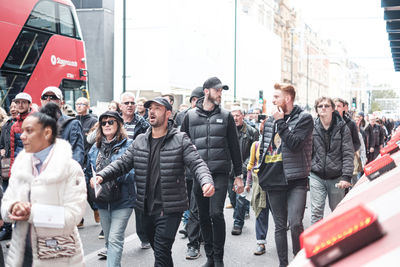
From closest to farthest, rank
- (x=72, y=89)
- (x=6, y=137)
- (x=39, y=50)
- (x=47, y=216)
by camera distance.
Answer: (x=47, y=216) < (x=6, y=137) < (x=39, y=50) < (x=72, y=89)

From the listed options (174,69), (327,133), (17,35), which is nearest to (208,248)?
(327,133)

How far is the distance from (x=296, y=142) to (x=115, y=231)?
1.86 metres

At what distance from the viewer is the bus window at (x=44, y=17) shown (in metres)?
12.2

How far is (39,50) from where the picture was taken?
12.4 metres

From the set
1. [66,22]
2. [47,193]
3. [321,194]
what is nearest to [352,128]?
[321,194]

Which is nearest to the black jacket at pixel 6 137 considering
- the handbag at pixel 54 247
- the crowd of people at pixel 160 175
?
the crowd of people at pixel 160 175

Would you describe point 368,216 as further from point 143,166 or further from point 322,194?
point 322,194

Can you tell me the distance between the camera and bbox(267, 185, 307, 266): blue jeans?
496 centimetres

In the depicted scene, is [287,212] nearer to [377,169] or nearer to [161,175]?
[161,175]

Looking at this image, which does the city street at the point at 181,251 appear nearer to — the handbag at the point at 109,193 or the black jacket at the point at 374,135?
the handbag at the point at 109,193

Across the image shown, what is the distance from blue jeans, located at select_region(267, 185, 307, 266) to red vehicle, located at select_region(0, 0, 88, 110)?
26.7 feet

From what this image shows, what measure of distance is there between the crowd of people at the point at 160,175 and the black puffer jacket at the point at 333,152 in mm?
11

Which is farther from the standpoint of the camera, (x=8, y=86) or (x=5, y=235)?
(x=8, y=86)

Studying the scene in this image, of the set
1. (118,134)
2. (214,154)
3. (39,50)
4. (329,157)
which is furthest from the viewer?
(39,50)
